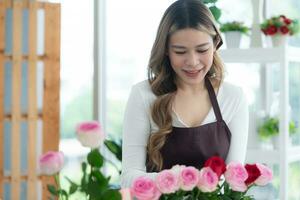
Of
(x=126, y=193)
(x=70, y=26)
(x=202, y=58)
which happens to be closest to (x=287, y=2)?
(x=70, y=26)

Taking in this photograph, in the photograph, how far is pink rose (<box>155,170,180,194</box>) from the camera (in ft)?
3.30

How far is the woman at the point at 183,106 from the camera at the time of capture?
1.58 metres

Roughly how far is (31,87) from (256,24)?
1.74 m

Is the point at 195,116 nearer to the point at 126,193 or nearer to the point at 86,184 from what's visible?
the point at 126,193

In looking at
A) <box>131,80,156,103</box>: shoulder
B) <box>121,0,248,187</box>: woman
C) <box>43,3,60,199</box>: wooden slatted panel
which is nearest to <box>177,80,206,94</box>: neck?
<box>121,0,248,187</box>: woman

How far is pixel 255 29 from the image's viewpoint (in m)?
3.49

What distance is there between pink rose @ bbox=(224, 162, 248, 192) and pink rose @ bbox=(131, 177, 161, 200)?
0.16 m

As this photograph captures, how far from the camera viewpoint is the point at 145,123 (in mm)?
1685

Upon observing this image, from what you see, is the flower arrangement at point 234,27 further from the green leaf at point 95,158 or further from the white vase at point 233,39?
the green leaf at point 95,158

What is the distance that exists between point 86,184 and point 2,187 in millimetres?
3144

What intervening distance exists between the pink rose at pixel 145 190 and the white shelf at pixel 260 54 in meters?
2.30

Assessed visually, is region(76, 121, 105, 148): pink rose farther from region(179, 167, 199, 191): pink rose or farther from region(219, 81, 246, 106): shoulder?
region(219, 81, 246, 106): shoulder

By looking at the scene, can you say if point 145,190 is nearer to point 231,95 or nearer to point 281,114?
point 231,95

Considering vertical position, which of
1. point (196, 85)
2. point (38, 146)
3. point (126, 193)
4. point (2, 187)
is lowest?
point (2, 187)
